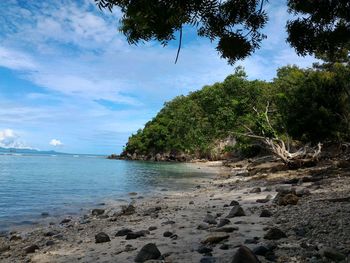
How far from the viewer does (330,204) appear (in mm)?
9484

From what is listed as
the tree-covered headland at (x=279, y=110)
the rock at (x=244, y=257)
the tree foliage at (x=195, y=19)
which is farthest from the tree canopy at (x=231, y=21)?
the tree-covered headland at (x=279, y=110)

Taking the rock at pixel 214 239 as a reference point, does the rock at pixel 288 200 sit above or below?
above

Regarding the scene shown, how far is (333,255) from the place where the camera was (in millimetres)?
5184

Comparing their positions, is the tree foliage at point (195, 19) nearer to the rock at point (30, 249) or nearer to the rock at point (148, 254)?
the rock at point (148, 254)

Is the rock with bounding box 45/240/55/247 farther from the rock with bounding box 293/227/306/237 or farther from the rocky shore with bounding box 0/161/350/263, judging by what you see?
the rock with bounding box 293/227/306/237

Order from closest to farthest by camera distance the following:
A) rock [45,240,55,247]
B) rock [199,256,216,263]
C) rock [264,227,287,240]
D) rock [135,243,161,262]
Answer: rock [199,256,216,263] < rock [135,243,161,262] < rock [264,227,287,240] < rock [45,240,55,247]

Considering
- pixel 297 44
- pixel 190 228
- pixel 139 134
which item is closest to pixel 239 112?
pixel 190 228

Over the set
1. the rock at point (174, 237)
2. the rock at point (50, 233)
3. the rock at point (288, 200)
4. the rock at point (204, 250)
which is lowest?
the rock at point (50, 233)

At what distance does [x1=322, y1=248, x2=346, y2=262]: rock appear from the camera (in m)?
5.14

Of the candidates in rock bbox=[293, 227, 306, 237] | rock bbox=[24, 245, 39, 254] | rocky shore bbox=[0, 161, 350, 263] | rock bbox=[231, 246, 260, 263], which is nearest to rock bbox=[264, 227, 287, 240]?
rocky shore bbox=[0, 161, 350, 263]

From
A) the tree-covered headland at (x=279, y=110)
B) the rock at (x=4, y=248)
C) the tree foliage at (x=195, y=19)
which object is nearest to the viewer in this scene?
the tree foliage at (x=195, y=19)

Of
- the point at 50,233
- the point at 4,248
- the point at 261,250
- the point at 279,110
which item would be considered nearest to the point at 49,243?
the point at 4,248

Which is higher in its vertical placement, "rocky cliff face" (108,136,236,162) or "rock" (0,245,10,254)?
"rocky cliff face" (108,136,236,162)

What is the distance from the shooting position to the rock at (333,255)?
5.14 meters
